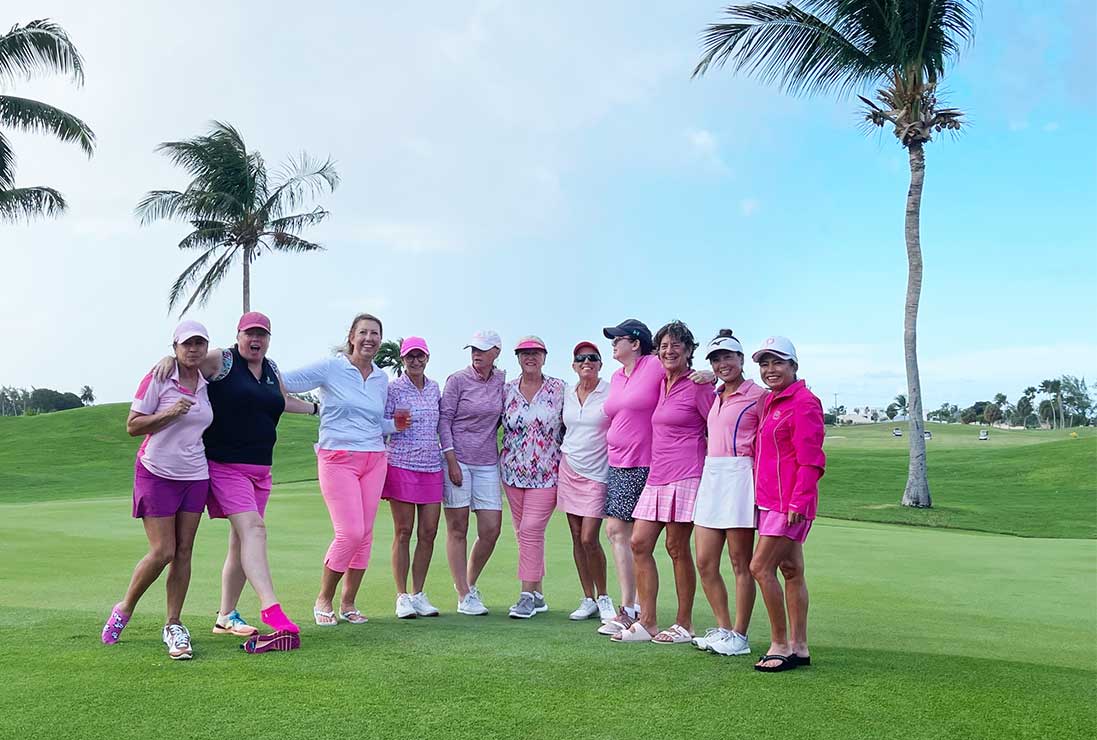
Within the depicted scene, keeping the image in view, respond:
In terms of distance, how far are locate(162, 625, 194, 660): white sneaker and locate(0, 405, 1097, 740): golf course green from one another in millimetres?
69

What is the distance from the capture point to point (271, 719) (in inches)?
156

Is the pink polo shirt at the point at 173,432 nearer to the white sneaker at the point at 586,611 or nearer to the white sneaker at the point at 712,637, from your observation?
the white sneaker at the point at 586,611

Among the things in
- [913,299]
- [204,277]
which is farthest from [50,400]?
[913,299]

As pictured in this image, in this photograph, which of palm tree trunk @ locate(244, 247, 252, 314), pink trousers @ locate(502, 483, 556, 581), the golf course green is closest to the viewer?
the golf course green

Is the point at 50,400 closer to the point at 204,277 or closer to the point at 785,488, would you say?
the point at 204,277

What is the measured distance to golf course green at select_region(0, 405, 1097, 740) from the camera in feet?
13.2

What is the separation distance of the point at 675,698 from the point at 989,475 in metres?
25.7

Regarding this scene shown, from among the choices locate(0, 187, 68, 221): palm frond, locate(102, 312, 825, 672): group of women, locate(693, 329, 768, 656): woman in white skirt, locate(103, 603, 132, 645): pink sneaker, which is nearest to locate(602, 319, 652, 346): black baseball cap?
locate(102, 312, 825, 672): group of women

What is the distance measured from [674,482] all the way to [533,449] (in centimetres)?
145

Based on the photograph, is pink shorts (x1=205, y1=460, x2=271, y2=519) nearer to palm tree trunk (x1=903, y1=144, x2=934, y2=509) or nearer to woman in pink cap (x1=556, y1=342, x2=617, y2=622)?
woman in pink cap (x1=556, y1=342, x2=617, y2=622)

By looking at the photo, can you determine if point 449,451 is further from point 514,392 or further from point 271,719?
point 271,719

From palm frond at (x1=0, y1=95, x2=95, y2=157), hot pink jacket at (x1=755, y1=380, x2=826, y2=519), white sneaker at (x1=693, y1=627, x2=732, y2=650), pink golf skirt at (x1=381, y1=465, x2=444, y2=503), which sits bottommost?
white sneaker at (x1=693, y1=627, x2=732, y2=650)

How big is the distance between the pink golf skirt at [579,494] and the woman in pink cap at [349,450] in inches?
50.8

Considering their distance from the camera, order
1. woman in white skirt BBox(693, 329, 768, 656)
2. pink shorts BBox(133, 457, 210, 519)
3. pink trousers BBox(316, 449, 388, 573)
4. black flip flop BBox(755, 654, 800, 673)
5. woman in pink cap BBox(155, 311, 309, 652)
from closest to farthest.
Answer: black flip flop BBox(755, 654, 800, 673)
pink shorts BBox(133, 457, 210, 519)
woman in white skirt BBox(693, 329, 768, 656)
woman in pink cap BBox(155, 311, 309, 652)
pink trousers BBox(316, 449, 388, 573)
